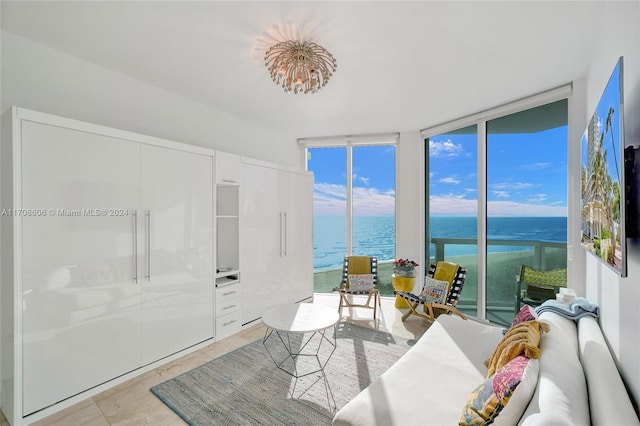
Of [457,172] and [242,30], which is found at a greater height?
[242,30]

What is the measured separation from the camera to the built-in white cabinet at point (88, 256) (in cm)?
194

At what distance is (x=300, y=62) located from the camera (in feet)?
7.29

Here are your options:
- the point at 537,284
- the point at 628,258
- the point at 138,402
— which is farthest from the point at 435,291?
the point at 138,402

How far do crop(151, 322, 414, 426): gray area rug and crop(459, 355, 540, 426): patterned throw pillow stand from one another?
1129 millimetres

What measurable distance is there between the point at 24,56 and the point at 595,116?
393cm

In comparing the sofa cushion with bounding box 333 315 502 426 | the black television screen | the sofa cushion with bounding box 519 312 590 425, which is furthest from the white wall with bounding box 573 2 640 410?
the sofa cushion with bounding box 333 315 502 426

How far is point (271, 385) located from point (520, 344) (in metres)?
1.85

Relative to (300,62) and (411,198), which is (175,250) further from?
(411,198)

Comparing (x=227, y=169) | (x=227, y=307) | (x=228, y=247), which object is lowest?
(x=227, y=307)

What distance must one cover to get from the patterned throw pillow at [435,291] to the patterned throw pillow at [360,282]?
0.74 meters

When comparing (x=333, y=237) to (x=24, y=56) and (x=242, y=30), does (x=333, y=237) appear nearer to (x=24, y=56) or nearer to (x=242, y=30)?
(x=242, y=30)

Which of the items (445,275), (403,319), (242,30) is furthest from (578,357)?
(242,30)

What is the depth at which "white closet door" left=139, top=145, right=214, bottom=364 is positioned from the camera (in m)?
2.62

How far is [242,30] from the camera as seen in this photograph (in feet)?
6.81
